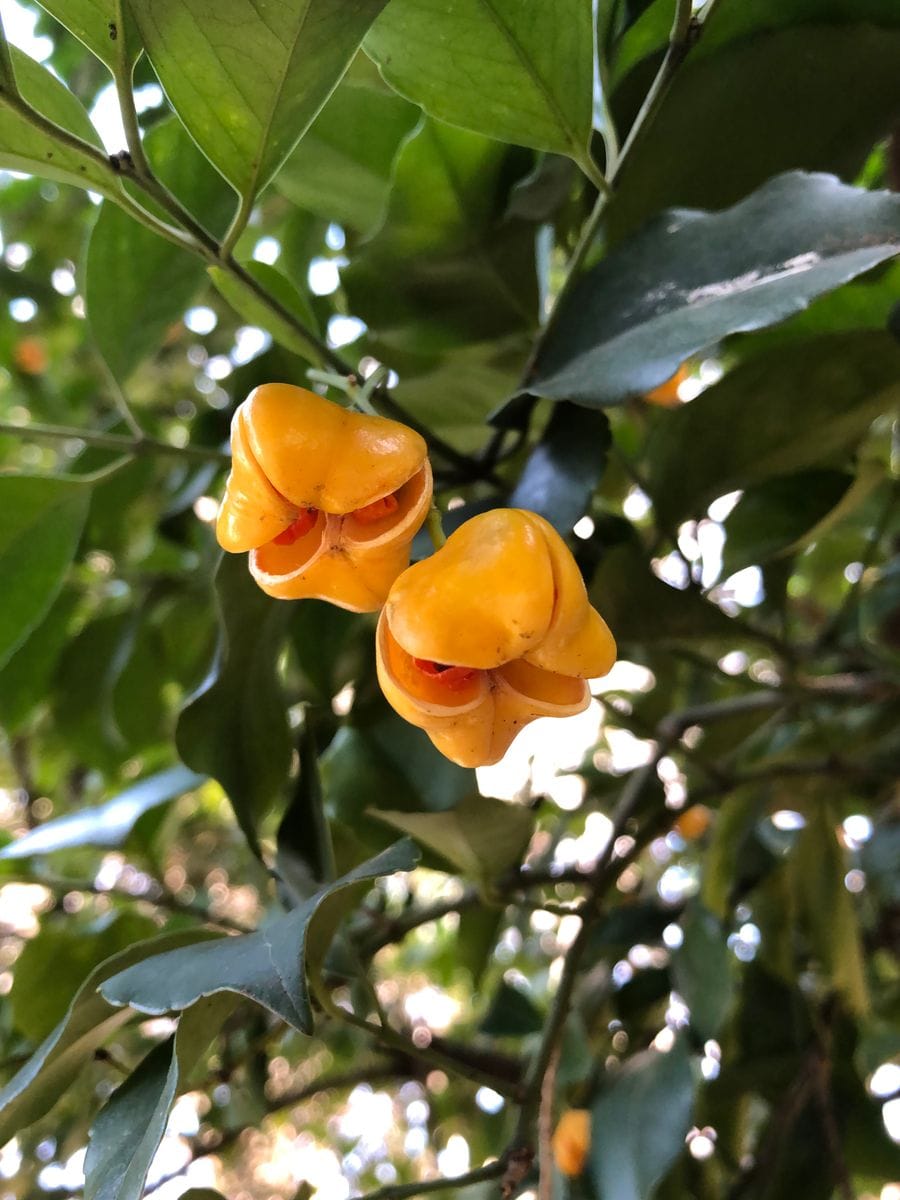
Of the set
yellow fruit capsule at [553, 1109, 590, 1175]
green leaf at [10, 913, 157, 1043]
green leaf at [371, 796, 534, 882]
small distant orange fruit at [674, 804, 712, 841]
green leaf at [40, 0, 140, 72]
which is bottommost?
small distant orange fruit at [674, 804, 712, 841]

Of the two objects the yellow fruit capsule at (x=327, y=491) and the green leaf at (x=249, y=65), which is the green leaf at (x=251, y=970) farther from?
the green leaf at (x=249, y=65)

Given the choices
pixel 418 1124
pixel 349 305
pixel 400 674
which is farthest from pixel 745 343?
pixel 418 1124

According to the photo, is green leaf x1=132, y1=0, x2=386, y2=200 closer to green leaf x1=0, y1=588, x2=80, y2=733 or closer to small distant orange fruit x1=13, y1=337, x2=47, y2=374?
green leaf x1=0, y1=588, x2=80, y2=733

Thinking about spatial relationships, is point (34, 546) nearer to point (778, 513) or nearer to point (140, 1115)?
point (140, 1115)

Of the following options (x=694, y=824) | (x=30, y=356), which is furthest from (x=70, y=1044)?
(x=694, y=824)

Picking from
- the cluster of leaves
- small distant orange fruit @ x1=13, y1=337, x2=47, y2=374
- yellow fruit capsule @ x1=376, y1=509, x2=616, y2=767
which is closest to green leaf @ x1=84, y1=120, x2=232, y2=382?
the cluster of leaves
